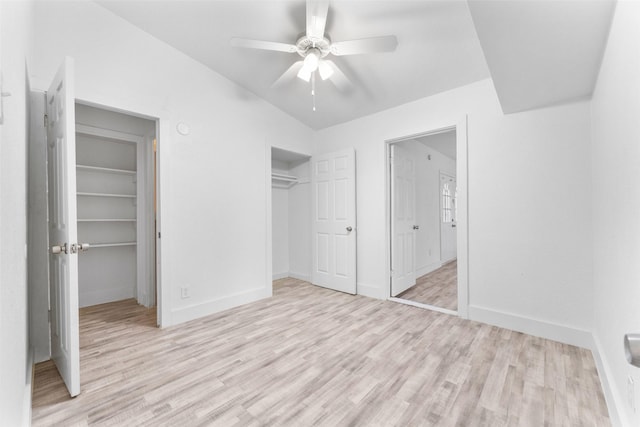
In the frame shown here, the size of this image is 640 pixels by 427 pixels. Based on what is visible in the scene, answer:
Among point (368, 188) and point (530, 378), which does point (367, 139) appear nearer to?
point (368, 188)

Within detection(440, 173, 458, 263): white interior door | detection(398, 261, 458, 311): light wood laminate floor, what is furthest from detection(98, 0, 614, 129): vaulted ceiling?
detection(440, 173, 458, 263): white interior door

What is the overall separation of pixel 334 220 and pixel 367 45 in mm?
2340

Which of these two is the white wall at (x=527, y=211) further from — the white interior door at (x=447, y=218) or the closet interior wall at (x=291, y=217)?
the white interior door at (x=447, y=218)

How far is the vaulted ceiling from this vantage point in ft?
4.72

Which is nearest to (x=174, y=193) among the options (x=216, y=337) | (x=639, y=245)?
(x=216, y=337)

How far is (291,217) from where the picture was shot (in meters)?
4.71

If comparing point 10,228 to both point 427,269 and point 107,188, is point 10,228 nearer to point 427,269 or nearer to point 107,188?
point 107,188

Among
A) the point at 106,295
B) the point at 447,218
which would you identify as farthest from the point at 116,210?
the point at 447,218

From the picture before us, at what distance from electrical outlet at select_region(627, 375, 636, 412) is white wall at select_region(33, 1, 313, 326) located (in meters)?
3.16

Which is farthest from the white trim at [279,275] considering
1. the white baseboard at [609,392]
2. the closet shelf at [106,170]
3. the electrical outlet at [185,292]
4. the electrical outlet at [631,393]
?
the electrical outlet at [631,393]

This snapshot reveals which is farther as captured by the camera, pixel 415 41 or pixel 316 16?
pixel 415 41

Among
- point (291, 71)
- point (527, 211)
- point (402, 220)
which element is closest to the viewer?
point (291, 71)

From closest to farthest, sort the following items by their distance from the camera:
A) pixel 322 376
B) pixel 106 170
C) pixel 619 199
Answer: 1. pixel 619 199
2. pixel 322 376
3. pixel 106 170

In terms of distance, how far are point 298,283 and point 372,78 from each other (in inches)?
121
